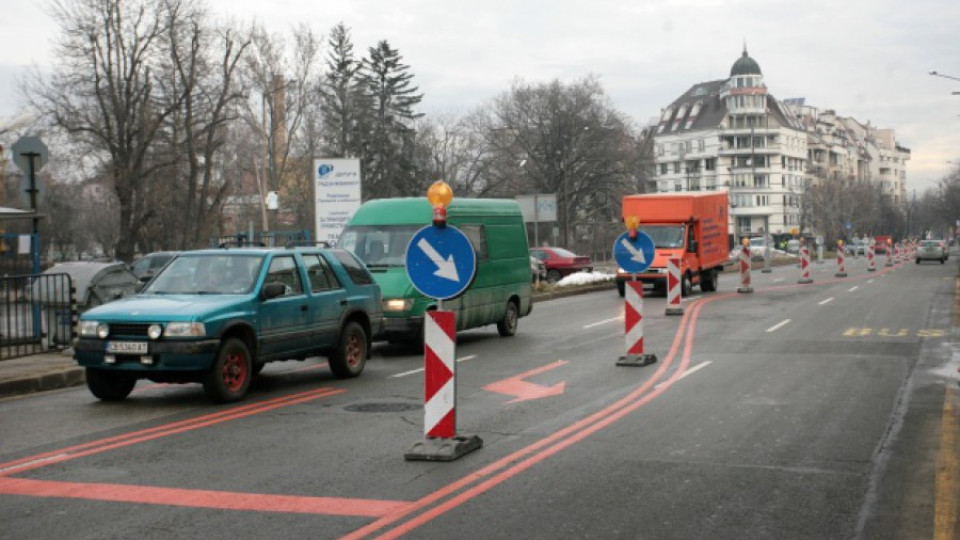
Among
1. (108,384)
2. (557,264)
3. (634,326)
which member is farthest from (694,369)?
(557,264)

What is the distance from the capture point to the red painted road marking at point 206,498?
6117 mm

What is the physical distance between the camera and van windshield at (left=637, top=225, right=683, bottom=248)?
95.9ft

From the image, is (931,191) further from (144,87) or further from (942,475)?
(942,475)

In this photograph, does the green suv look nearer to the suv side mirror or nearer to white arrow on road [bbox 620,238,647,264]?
the suv side mirror

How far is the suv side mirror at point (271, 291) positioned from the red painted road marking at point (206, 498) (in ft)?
13.8

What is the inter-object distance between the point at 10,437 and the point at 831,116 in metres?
170

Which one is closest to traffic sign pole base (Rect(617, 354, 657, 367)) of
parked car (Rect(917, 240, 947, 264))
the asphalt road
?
the asphalt road

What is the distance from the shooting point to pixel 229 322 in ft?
34.1

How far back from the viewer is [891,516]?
19.2 ft

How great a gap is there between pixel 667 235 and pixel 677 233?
31 cm

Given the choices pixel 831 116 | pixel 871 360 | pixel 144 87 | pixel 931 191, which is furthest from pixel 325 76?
pixel 931 191

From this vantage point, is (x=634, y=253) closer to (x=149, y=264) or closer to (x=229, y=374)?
(x=229, y=374)

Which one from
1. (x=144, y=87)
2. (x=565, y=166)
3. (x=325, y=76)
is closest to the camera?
(x=144, y=87)

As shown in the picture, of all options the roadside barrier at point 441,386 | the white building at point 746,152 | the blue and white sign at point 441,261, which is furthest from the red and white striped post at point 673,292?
the white building at point 746,152
